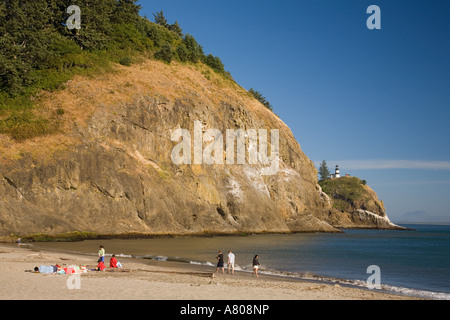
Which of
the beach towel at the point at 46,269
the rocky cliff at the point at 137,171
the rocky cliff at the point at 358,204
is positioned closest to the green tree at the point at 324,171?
the rocky cliff at the point at 358,204

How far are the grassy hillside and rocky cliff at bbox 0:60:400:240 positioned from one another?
76.0 inches

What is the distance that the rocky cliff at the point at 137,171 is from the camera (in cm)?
4853

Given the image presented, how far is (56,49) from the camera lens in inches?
2638

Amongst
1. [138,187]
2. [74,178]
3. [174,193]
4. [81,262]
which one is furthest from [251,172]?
[81,262]

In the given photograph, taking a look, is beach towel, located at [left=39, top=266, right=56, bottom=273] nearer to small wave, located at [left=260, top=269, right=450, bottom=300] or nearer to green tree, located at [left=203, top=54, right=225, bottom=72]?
small wave, located at [left=260, top=269, right=450, bottom=300]

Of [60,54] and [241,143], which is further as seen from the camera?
[241,143]

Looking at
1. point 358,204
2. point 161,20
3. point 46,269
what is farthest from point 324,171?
point 46,269

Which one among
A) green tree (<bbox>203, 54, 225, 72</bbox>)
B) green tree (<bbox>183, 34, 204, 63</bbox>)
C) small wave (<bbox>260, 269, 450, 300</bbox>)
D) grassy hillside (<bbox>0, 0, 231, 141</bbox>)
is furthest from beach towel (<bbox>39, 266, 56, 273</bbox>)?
green tree (<bbox>203, 54, 225, 72</bbox>)

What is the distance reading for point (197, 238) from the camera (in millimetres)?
58812

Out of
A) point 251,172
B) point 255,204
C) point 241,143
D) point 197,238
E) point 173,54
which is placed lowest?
point 197,238

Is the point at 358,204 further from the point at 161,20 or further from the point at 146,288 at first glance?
the point at 146,288

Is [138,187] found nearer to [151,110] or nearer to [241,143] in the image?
[151,110]

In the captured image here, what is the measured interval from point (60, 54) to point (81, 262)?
49159 millimetres

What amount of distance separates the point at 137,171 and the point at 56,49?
25.6m
